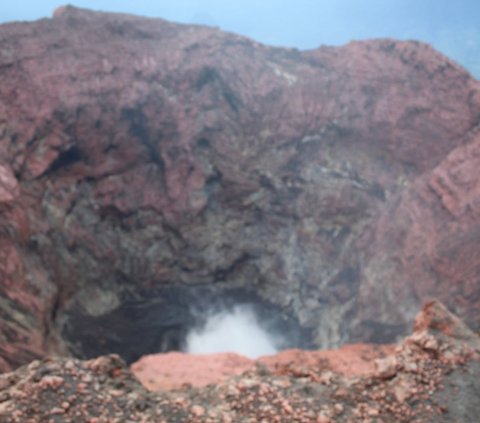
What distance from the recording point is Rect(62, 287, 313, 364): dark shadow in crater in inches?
667

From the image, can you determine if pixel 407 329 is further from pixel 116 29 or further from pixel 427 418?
pixel 116 29

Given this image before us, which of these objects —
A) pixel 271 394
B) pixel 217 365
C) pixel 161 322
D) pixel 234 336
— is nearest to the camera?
pixel 271 394

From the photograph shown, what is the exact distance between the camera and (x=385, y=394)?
7.91 meters

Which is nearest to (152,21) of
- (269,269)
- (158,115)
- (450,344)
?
(158,115)

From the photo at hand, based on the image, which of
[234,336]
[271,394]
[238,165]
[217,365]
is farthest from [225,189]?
[271,394]

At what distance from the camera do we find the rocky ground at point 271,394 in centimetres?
720

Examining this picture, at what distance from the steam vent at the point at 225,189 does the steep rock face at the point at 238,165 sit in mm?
67

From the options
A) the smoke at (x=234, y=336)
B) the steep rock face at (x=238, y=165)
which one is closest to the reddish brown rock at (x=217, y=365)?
the steep rock face at (x=238, y=165)

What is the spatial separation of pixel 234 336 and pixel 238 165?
21.4ft

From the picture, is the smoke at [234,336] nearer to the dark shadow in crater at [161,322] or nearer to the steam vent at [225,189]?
the steam vent at [225,189]

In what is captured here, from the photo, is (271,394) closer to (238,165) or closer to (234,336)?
(234,336)

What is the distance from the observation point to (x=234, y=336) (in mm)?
19297

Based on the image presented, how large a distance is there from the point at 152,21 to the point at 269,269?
11028mm

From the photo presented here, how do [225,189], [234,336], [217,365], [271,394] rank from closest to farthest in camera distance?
[271,394] < [217,365] < [234,336] < [225,189]
